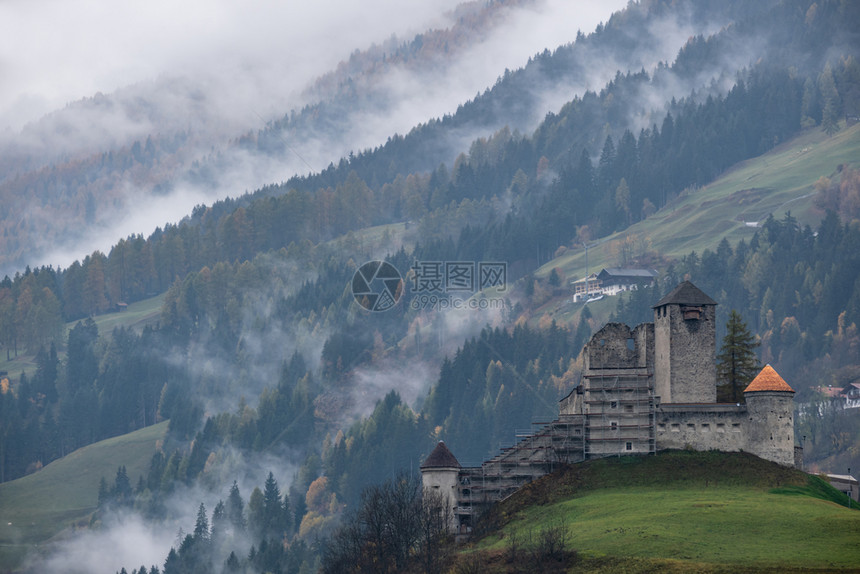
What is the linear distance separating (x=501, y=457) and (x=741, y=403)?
20.4 meters

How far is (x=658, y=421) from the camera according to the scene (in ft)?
348

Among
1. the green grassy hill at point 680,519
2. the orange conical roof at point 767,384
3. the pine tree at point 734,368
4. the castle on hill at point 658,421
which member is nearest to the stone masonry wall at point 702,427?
the castle on hill at point 658,421

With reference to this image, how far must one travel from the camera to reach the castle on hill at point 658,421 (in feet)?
343

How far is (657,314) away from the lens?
373 feet

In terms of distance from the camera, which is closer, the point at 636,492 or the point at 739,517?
the point at 739,517

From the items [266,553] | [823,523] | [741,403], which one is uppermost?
[741,403]

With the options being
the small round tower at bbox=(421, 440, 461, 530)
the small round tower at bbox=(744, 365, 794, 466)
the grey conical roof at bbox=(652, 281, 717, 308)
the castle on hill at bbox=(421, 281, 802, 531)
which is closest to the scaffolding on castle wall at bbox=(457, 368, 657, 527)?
the castle on hill at bbox=(421, 281, 802, 531)

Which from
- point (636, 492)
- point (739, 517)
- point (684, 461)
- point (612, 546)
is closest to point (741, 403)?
point (684, 461)

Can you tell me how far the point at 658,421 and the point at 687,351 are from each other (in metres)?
6.81

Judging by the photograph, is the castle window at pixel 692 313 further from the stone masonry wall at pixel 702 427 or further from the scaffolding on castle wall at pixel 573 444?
the stone masonry wall at pixel 702 427

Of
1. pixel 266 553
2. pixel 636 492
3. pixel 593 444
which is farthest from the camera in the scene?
Result: pixel 266 553

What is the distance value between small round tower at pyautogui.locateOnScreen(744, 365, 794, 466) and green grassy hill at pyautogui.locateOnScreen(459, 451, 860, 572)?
158cm

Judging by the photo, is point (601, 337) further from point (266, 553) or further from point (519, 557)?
point (266, 553)

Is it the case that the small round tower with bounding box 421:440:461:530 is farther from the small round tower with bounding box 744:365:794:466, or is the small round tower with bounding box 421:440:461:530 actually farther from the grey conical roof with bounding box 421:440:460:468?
the small round tower with bounding box 744:365:794:466
